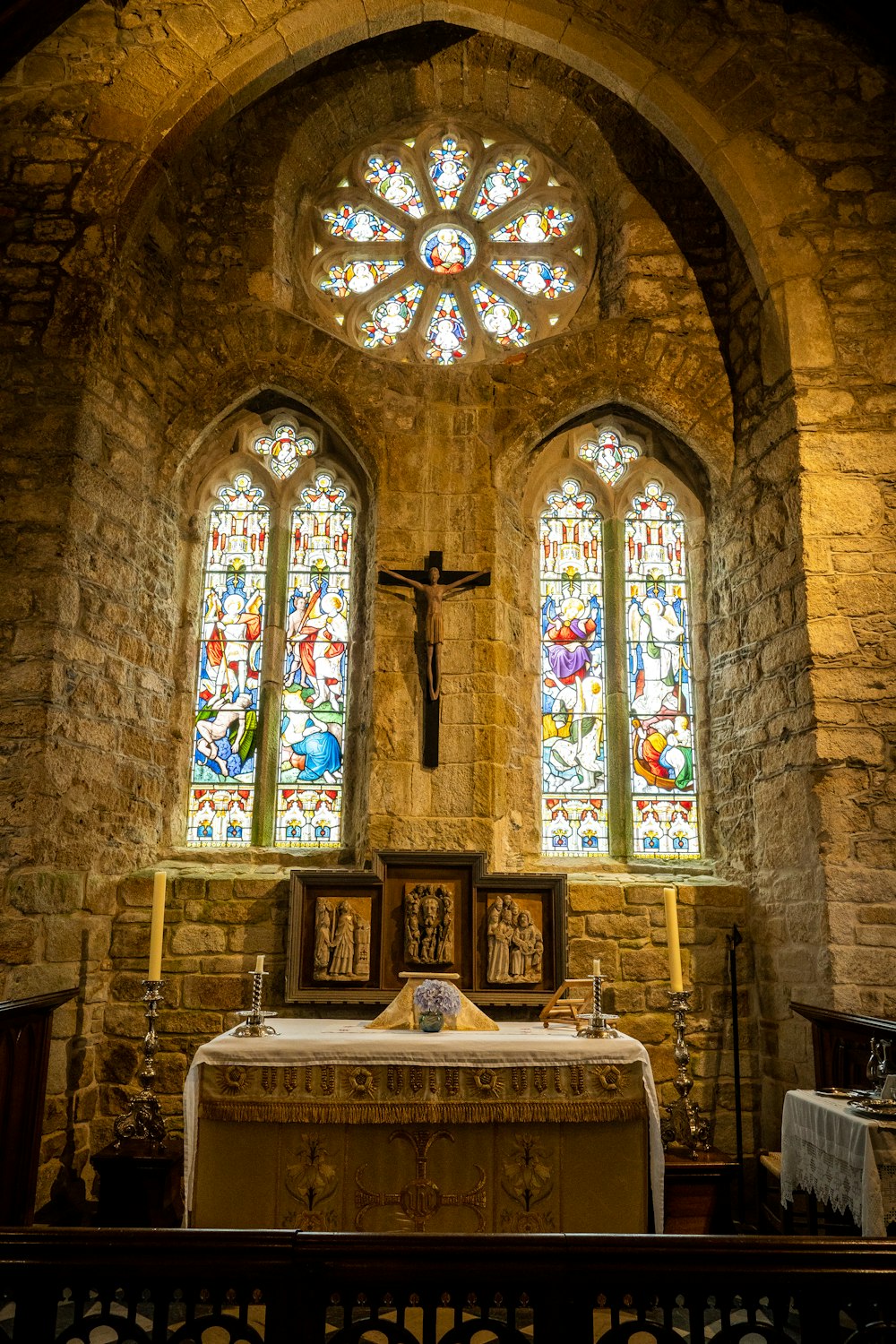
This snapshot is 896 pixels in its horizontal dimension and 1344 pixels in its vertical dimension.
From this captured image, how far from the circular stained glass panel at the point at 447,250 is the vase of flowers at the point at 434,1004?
5.15 metres

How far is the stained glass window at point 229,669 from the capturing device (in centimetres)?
646

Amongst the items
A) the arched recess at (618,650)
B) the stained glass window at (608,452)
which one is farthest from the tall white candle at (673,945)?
the stained glass window at (608,452)

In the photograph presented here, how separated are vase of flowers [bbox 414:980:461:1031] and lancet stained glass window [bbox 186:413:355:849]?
1.84 m

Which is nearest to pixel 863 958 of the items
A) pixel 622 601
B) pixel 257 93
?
pixel 622 601

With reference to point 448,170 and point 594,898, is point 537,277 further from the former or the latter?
point 594,898

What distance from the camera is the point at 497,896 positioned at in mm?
5719

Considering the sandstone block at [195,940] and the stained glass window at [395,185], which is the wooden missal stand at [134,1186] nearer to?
the sandstone block at [195,940]

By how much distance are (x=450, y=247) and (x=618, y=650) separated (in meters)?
3.27

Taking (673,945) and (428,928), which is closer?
(673,945)

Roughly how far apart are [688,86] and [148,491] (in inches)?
160

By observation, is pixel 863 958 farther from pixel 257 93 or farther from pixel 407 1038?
pixel 257 93

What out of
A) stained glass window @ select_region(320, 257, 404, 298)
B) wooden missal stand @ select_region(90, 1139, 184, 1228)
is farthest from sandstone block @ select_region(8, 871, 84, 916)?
stained glass window @ select_region(320, 257, 404, 298)

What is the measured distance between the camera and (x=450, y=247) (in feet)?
24.8

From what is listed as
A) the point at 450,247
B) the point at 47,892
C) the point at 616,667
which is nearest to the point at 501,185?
the point at 450,247
